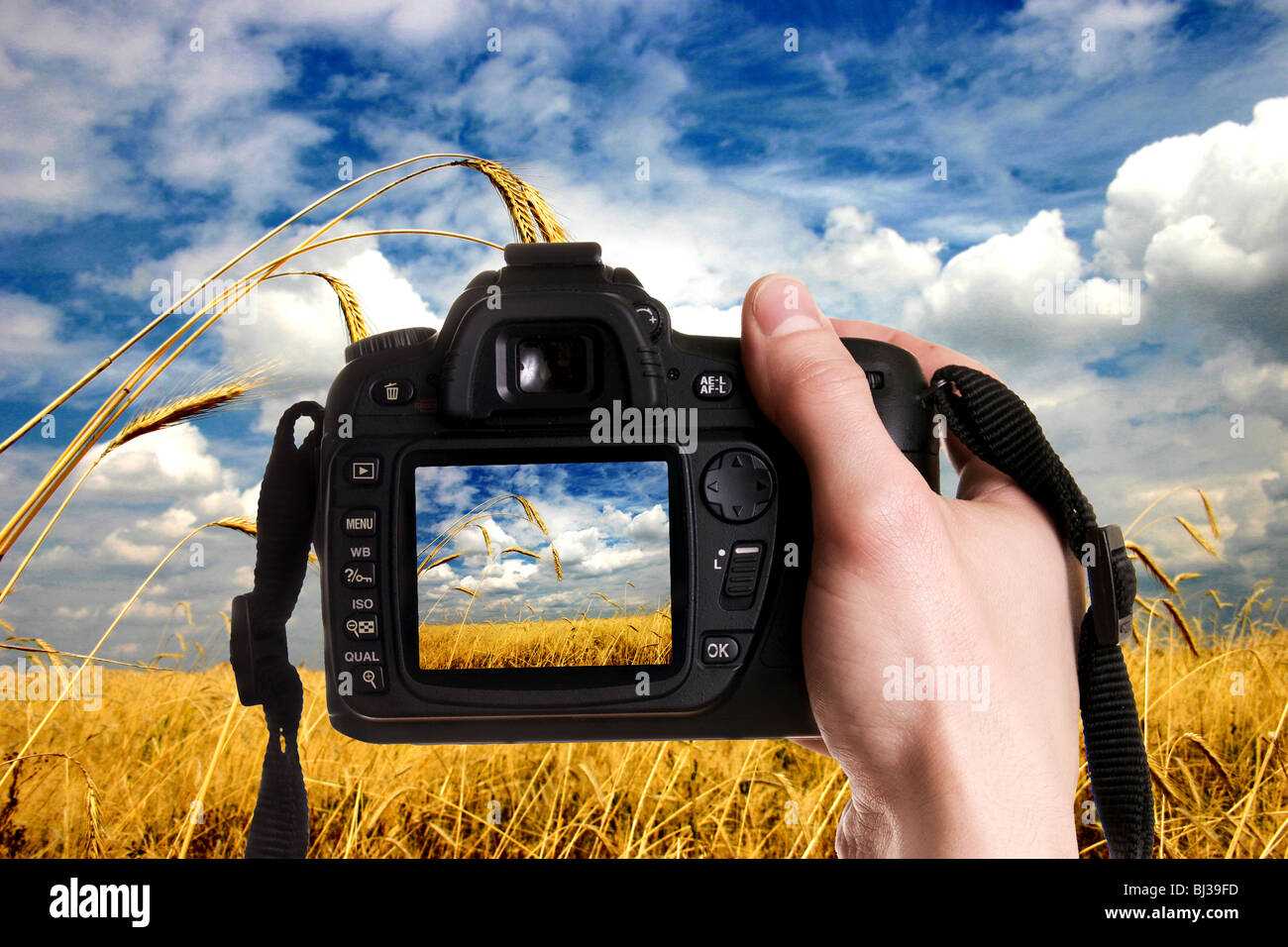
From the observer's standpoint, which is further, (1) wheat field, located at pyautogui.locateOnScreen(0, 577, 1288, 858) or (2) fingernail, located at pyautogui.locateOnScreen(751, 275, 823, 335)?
(1) wheat field, located at pyautogui.locateOnScreen(0, 577, 1288, 858)

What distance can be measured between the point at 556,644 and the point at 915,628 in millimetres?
466

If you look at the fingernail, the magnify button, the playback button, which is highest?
the fingernail

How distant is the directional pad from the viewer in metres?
1.05

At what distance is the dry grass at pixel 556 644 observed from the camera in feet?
3.53

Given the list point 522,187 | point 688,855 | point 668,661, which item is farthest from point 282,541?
point 522,187

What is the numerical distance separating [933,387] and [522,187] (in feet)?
4.18

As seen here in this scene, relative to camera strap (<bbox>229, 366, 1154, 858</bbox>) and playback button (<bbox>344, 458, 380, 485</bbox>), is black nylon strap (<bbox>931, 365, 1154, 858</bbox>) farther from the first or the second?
playback button (<bbox>344, 458, 380, 485</bbox>)

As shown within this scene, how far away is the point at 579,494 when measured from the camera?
1.05 meters

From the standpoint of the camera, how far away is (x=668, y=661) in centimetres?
108

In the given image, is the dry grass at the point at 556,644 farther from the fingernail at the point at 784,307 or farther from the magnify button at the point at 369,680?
the fingernail at the point at 784,307

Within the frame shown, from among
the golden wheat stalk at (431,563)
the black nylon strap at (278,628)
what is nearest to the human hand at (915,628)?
the golden wheat stalk at (431,563)

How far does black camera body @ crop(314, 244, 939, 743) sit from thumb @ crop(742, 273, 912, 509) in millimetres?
35

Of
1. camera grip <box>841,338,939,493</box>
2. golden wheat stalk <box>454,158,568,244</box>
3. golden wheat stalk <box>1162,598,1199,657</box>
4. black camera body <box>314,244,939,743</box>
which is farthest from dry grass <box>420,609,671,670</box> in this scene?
golden wheat stalk <box>1162,598,1199,657</box>

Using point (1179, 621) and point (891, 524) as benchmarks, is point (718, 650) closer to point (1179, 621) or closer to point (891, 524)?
point (891, 524)
